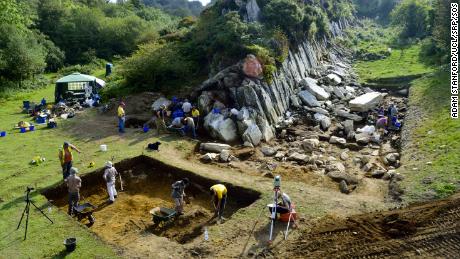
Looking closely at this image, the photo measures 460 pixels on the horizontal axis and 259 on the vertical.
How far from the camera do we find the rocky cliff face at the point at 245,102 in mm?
23531

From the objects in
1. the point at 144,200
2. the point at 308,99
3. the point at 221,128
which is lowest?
the point at 144,200

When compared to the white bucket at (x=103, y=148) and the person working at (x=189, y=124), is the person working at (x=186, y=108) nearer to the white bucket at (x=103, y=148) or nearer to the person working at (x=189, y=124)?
the person working at (x=189, y=124)

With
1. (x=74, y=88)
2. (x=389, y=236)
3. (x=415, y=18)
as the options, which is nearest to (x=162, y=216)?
(x=389, y=236)

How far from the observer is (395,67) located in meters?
39.8

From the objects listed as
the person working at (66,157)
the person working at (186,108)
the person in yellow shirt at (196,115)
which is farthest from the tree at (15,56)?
the person working at (66,157)

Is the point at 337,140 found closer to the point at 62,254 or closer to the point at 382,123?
the point at 382,123

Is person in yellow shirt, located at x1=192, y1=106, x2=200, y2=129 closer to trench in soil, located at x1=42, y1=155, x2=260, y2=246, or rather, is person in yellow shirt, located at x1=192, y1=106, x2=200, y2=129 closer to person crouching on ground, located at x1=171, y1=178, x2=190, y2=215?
trench in soil, located at x1=42, y1=155, x2=260, y2=246

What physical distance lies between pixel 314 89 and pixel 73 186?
783 inches

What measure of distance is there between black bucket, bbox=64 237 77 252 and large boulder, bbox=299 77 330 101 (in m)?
21.2

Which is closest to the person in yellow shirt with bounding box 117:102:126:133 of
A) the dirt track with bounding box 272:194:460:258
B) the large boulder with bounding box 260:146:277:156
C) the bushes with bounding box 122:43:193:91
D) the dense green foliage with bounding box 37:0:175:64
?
the bushes with bounding box 122:43:193:91

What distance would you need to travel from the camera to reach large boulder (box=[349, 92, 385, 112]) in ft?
92.3

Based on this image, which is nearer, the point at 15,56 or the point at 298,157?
the point at 298,157

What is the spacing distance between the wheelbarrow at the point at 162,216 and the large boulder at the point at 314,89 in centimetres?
1773

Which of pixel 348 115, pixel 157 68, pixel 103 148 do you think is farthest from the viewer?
pixel 157 68
